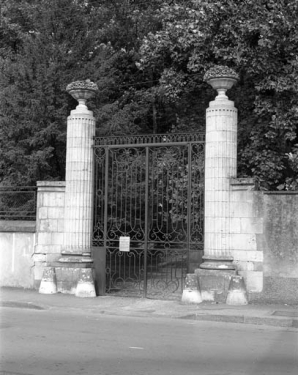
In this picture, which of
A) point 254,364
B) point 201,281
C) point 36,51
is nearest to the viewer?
point 254,364

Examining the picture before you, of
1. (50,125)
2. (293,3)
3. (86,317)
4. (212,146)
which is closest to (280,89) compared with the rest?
(293,3)

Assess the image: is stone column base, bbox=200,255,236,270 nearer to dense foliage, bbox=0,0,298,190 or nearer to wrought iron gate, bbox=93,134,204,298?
wrought iron gate, bbox=93,134,204,298

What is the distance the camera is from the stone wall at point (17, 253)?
14.1 metres

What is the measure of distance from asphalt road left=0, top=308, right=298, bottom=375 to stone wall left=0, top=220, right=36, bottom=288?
3.40 m

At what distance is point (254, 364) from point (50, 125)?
446 inches

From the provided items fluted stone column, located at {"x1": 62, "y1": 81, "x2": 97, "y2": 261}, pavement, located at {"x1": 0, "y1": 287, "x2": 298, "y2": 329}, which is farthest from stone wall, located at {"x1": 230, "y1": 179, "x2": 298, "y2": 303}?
fluted stone column, located at {"x1": 62, "y1": 81, "x2": 97, "y2": 261}

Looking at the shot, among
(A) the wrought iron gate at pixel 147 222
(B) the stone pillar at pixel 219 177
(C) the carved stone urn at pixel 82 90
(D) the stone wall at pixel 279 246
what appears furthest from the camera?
(C) the carved stone urn at pixel 82 90

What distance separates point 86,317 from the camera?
10.7 meters

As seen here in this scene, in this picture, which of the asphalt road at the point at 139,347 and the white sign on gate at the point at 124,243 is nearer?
the asphalt road at the point at 139,347

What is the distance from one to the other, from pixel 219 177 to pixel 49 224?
4.35 m

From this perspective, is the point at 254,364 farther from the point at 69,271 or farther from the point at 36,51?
the point at 36,51

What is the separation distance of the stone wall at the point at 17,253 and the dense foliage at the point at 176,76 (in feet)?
9.42

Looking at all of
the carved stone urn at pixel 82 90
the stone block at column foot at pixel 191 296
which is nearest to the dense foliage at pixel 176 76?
the carved stone urn at pixel 82 90

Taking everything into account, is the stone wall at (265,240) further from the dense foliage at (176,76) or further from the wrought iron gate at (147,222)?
the dense foliage at (176,76)
